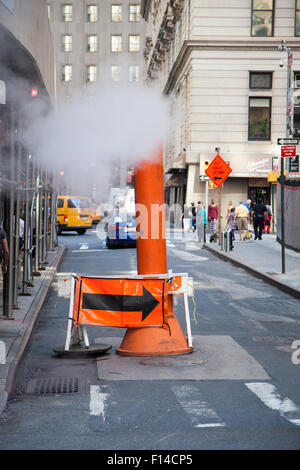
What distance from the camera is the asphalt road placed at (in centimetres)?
539

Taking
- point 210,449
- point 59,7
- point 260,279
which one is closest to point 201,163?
point 260,279

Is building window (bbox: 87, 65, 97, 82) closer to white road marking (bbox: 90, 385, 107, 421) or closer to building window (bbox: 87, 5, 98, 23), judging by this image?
building window (bbox: 87, 5, 98, 23)

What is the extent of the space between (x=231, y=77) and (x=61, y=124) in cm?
3280

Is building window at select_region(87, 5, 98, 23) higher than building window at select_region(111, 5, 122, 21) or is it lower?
lower

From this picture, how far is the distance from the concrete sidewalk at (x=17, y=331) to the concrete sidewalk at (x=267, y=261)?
17.0 feet

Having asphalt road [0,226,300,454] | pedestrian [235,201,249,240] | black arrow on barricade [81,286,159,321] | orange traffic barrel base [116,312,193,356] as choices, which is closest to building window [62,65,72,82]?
asphalt road [0,226,300,454]

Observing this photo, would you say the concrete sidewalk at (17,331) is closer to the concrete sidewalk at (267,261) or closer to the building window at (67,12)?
the building window at (67,12)

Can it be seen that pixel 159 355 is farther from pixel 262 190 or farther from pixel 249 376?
pixel 262 190

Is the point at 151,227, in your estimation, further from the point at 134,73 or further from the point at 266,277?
the point at 266,277

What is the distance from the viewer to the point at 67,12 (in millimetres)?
11109

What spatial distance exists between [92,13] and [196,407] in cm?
588

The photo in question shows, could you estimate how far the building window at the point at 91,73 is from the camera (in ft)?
31.0

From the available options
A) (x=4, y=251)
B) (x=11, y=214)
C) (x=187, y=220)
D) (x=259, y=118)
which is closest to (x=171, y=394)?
(x=4, y=251)

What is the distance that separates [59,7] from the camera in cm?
1141
